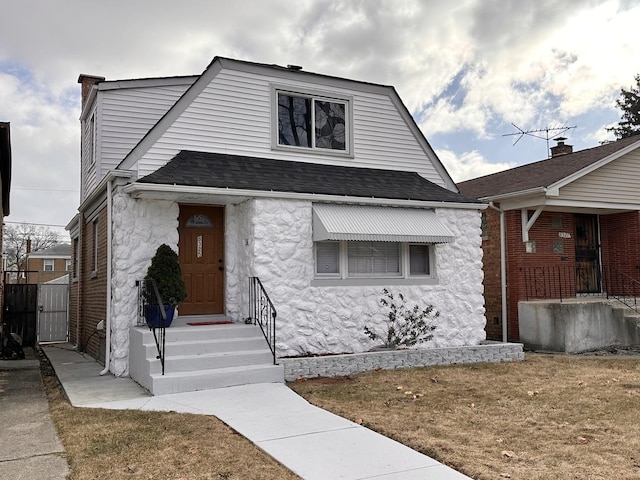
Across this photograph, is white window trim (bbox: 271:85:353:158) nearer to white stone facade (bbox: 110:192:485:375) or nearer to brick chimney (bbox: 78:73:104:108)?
white stone facade (bbox: 110:192:485:375)

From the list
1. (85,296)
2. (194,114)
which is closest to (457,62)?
(194,114)

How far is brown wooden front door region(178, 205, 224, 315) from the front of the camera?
9.95 m

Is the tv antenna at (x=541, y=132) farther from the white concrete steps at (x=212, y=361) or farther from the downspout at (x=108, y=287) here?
the downspout at (x=108, y=287)

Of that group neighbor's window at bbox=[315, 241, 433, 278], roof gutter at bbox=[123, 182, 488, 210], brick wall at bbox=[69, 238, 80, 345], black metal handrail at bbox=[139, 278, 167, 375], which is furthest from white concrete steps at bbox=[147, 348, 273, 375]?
brick wall at bbox=[69, 238, 80, 345]

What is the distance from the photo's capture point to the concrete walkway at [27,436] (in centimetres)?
460

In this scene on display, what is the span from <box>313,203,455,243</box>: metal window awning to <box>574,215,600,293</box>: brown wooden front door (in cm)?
615

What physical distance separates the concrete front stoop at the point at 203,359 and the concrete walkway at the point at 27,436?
1.39 m

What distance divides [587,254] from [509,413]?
9831mm

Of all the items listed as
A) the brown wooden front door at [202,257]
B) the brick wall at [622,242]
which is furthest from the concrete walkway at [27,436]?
the brick wall at [622,242]

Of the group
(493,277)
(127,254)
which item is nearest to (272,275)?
(127,254)

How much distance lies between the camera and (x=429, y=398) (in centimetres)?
729

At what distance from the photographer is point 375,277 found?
10406mm

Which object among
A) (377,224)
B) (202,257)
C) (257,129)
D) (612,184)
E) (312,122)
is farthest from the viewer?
(612,184)

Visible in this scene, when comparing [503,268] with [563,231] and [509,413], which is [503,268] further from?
[509,413]
